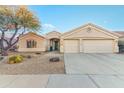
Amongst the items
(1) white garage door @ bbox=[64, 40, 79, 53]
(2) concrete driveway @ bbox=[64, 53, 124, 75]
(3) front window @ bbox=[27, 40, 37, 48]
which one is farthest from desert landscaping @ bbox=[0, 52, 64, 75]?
(3) front window @ bbox=[27, 40, 37, 48]

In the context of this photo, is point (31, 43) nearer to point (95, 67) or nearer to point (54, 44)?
point (54, 44)

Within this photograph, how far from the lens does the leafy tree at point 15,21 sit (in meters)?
19.6

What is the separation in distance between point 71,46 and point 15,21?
6.44 metres

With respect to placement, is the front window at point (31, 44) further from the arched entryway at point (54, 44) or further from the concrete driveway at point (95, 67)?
the concrete driveway at point (95, 67)

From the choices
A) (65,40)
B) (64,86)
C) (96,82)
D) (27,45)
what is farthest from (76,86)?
(27,45)

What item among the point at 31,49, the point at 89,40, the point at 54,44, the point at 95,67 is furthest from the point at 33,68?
the point at 54,44

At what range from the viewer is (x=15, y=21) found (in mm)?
20562

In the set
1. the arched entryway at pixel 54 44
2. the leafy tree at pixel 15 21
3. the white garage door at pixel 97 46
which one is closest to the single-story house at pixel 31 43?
the leafy tree at pixel 15 21

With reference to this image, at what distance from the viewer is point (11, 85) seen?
21.3 ft

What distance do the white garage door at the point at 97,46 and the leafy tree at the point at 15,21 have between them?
6.37 m
